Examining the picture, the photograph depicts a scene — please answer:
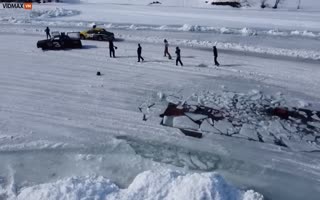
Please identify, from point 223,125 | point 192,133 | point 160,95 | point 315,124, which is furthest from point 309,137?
point 160,95

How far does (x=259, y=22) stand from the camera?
37.7 metres

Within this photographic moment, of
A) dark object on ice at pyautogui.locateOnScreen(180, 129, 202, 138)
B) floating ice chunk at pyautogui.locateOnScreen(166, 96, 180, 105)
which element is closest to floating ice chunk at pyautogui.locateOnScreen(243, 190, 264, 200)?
dark object on ice at pyautogui.locateOnScreen(180, 129, 202, 138)

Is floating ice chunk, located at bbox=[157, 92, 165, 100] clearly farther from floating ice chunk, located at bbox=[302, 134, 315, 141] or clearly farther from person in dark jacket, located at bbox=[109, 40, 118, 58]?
person in dark jacket, located at bbox=[109, 40, 118, 58]

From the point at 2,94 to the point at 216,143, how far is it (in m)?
11.0

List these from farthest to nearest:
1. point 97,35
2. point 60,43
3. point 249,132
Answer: point 97,35
point 60,43
point 249,132

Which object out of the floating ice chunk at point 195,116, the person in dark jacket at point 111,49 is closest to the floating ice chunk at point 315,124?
the floating ice chunk at point 195,116

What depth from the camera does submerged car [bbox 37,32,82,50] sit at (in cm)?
2358

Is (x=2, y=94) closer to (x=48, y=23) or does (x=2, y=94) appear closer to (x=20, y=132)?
(x=20, y=132)

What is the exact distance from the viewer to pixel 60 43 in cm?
2364

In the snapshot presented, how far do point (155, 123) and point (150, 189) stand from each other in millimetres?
4597

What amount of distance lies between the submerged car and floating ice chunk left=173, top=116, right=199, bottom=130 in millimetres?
13446

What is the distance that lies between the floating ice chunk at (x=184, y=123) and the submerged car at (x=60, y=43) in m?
13.4

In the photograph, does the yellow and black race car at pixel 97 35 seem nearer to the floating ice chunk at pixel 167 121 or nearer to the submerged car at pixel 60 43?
the submerged car at pixel 60 43

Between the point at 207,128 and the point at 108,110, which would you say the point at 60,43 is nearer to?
the point at 108,110
